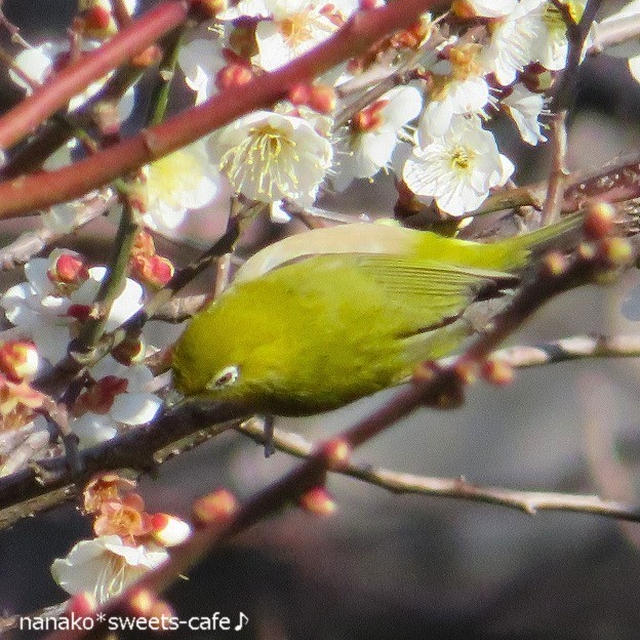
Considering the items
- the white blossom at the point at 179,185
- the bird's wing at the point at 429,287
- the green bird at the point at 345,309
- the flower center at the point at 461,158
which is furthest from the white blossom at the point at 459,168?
the white blossom at the point at 179,185

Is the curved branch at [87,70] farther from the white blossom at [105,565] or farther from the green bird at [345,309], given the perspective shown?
the green bird at [345,309]

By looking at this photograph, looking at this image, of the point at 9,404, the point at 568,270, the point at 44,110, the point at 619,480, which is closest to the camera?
the point at 568,270

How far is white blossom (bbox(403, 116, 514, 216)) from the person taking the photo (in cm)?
214

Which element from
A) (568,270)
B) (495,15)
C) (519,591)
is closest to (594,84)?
(519,591)

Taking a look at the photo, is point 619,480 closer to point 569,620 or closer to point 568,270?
point 569,620

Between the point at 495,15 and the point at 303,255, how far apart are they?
1036 mm

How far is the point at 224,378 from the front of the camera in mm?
2217

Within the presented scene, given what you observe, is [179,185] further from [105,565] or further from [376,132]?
[105,565]

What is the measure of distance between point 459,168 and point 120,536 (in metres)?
0.97

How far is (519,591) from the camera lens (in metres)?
5.12

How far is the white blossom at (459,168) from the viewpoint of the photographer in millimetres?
2143

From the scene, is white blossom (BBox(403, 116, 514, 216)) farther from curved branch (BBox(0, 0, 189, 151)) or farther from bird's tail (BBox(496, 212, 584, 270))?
curved branch (BBox(0, 0, 189, 151))

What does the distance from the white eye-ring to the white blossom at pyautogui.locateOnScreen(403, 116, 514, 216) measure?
526mm

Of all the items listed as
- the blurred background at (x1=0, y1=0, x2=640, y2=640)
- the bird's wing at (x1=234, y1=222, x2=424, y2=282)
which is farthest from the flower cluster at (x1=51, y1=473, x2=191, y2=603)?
the blurred background at (x1=0, y1=0, x2=640, y2=640)
